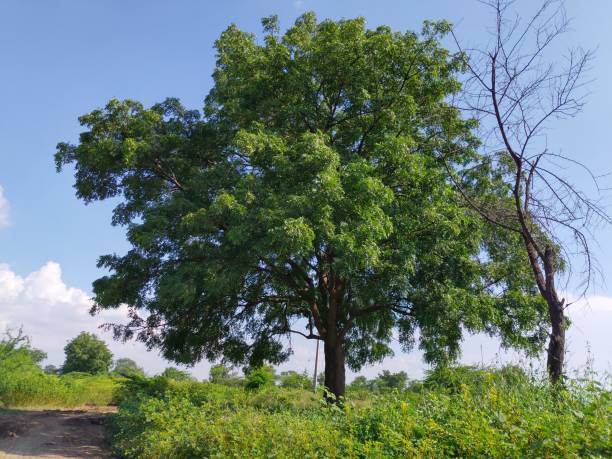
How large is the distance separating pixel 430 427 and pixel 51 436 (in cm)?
933

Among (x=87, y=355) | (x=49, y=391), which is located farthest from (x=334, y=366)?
(x=87, y=355)

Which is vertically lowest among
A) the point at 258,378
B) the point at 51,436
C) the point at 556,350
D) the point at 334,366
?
the point at 51,436

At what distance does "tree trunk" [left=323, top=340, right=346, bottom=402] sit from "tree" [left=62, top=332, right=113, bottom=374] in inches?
1365

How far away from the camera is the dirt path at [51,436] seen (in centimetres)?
912

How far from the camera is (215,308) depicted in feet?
48.0

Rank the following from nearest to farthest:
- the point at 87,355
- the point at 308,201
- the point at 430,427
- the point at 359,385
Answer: the point at 430,427
the point at 308,201
the point at 359,385
the point at 87,355

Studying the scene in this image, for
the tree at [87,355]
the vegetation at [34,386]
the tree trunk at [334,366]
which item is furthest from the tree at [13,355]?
the tree at [87,355]

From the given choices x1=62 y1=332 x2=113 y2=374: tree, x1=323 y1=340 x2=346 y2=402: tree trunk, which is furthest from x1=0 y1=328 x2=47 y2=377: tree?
x1=62 y1=332 x2=113 y2=374: tree

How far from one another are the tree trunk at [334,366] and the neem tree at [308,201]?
0.20 feet

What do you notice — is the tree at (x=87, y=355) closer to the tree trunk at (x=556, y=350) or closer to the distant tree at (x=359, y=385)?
the distant tree at (x=359, y=385)

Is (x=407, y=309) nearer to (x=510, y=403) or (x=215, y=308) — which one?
(x=215, y=308)

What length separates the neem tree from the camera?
10469 millimetres

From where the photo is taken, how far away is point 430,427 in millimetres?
4535

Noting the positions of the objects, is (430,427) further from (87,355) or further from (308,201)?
(87,355)
